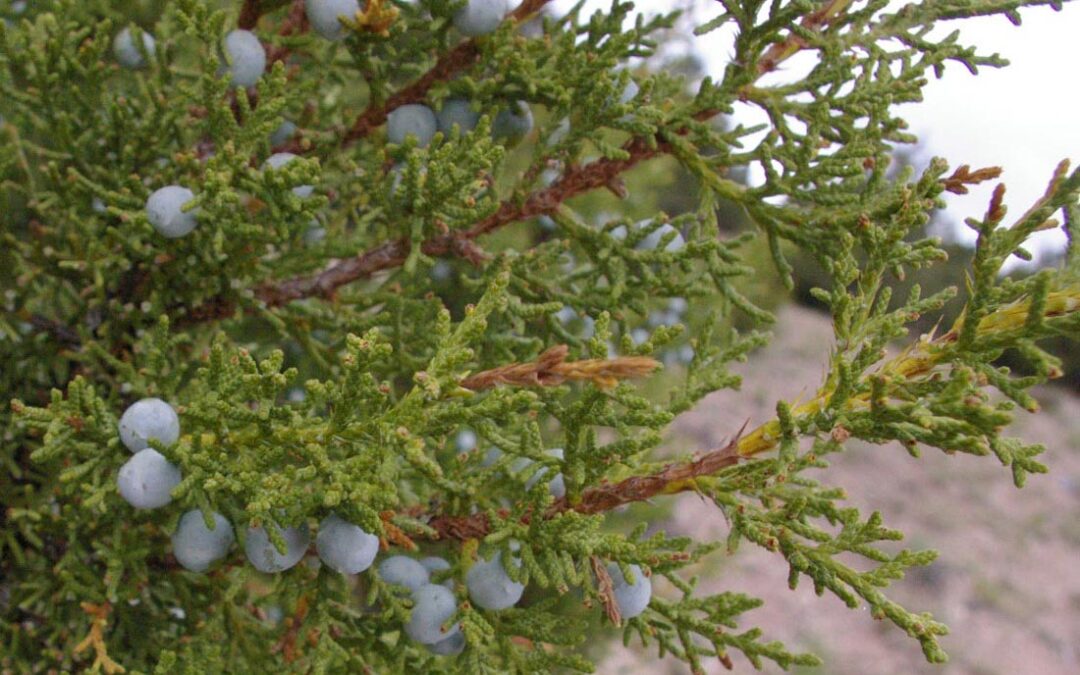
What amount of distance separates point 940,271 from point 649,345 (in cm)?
1941

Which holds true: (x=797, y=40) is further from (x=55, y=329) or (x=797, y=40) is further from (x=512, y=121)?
(x=55, y=329)

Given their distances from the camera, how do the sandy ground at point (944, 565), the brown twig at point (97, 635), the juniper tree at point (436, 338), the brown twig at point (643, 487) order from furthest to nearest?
the sandy ground at point (944, 565), the brown twig at point (97, 635), the brown twig at point (643, 487), the juniper tree at point (436, 338)

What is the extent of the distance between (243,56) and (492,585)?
1302 millimetres

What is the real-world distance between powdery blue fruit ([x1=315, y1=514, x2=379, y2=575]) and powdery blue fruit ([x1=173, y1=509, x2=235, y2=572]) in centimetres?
23

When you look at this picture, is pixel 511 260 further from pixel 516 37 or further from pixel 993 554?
pixel 993 554

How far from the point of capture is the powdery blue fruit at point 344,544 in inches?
63.7

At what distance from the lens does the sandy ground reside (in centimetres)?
988

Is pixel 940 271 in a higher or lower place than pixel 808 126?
lower

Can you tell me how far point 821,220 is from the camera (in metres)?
2.06

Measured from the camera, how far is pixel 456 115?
217 centimetres

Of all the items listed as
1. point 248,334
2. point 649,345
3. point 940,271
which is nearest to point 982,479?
point 940,271

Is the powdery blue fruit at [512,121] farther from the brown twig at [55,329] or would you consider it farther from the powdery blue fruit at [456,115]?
the brown twig at [55,329]

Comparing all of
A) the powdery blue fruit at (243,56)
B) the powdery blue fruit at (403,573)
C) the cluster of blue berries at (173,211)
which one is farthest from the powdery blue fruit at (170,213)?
the powdery blue fruit at (403,573)

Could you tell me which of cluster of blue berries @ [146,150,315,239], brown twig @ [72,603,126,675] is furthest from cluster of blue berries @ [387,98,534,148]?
brown twig @ [72,603,126,675]
